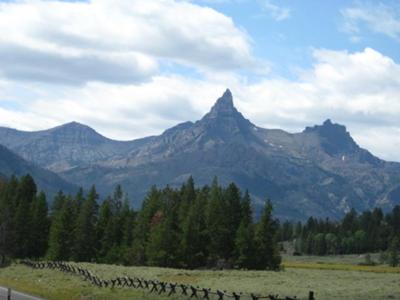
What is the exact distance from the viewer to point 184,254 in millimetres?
108625

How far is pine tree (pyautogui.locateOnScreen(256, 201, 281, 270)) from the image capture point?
111125 mm

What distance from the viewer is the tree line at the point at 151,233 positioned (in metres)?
109

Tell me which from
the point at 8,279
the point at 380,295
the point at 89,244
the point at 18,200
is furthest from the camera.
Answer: the point at 18,200

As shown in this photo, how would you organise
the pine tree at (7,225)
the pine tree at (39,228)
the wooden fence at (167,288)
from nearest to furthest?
the wooden fence at (167,288), the pine tree at (7,225), the pine tree at (39,228)

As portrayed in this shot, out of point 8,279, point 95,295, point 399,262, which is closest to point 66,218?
point 8,279

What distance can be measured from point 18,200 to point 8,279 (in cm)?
5632

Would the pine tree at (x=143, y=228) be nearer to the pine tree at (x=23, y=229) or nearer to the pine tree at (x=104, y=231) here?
the pine tree at (x=104, y=231)

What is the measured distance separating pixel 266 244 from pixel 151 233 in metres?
19.9

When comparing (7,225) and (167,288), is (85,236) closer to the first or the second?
(7,225)

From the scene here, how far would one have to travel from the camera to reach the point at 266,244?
4429 inches

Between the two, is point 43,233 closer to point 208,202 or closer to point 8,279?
point 208,202

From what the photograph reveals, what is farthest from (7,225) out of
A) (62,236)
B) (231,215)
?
(231,215)

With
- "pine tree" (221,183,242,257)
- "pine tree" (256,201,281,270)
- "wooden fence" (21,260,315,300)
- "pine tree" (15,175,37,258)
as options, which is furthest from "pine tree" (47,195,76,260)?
"pine tree" (256,201,281,270)

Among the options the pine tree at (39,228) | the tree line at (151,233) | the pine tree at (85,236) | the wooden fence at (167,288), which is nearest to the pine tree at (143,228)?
the tree line at (151,233)
